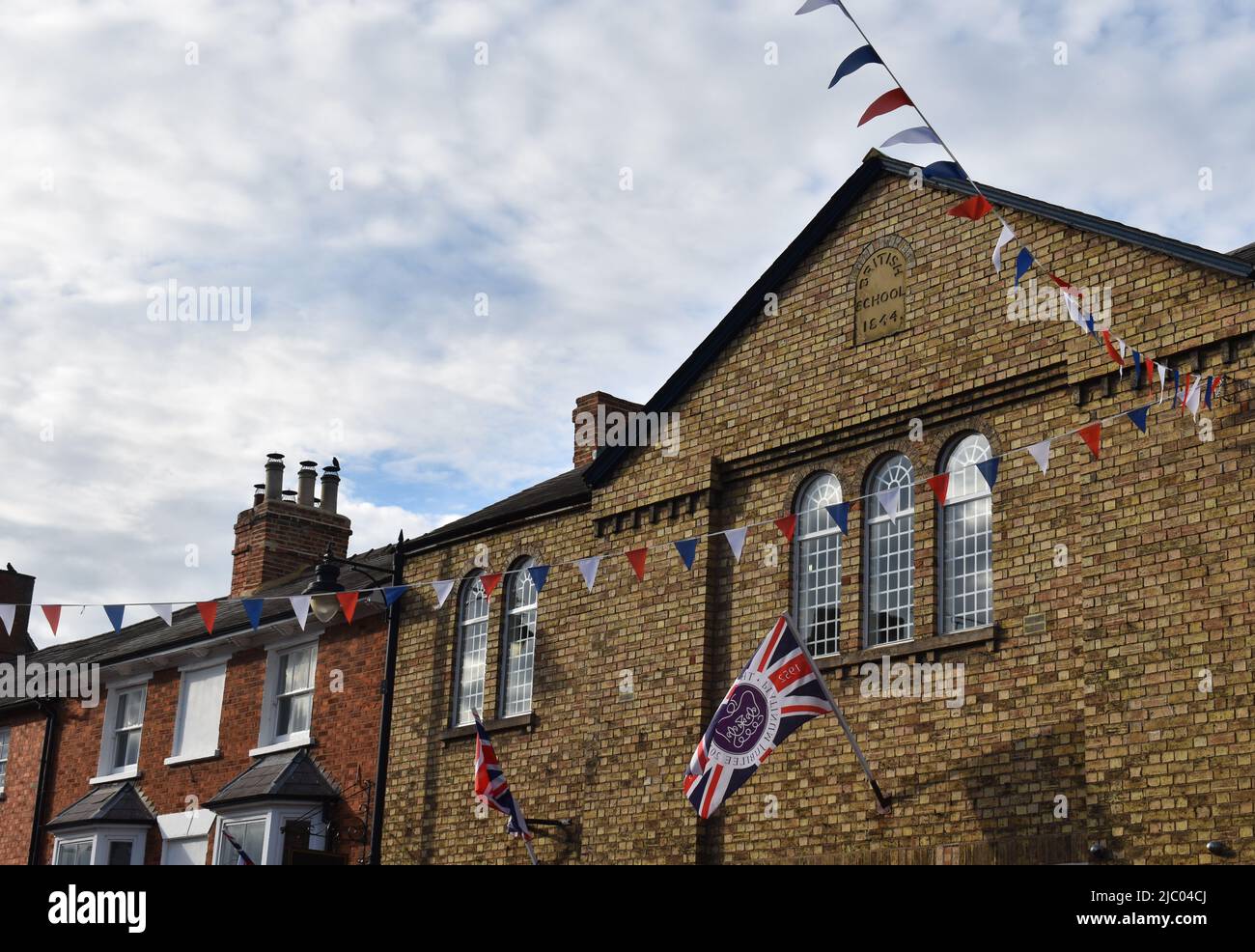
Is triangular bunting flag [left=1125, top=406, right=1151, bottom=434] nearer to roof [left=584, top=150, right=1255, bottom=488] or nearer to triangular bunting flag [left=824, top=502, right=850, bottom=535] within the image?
roof [left=584, top=150, right=1255, bottom=488]

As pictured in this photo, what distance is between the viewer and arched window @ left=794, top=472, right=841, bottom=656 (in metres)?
15.1

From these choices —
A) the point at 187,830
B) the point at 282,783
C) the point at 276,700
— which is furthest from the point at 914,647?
the point at 187,830

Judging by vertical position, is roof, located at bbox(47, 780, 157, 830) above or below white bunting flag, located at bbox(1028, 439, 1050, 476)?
below

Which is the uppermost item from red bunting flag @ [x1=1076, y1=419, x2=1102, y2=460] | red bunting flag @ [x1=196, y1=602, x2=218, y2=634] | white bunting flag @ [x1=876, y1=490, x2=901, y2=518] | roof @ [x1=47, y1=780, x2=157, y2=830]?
red bunting flag @ [x1=1076, y1=419, x2=1102, y2=460]

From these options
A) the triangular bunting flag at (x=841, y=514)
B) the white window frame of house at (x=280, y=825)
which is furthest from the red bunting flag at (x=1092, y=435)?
the white window frame of house at (x=280, y=825)

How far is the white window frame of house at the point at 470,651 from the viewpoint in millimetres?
18812

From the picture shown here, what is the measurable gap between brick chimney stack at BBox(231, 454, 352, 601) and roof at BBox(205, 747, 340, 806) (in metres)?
5.78

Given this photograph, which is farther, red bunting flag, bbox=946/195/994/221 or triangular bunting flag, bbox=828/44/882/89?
red bunting flag, bbox=946/195/994/221

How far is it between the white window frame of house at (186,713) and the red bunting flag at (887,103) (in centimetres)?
1519

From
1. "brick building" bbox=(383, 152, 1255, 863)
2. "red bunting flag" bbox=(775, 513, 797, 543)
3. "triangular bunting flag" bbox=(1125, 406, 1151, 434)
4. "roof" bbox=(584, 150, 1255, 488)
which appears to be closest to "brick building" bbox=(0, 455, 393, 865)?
"brick building" bbox=(383, 152, 1255, 863)

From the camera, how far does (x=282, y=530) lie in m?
27.1

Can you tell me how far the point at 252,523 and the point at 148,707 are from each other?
→ 3.95 metres
